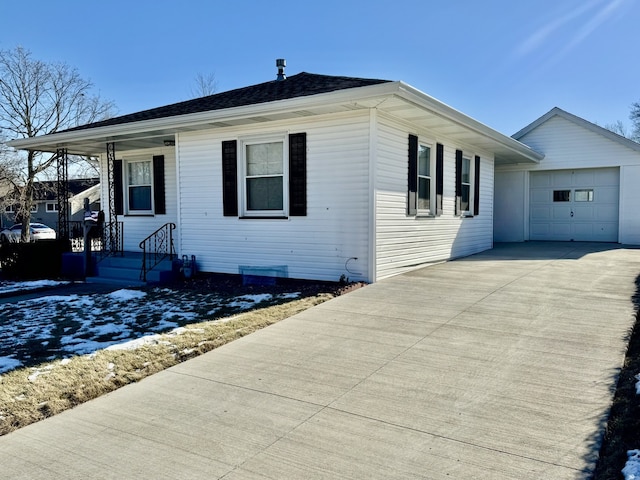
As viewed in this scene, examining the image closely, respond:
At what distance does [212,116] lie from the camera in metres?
8.56

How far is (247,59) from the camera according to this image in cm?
2311

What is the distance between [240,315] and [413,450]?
154 inches

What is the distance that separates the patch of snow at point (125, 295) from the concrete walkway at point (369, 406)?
3.33 m

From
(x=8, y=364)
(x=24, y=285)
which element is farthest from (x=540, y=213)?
(x=8, y=364)

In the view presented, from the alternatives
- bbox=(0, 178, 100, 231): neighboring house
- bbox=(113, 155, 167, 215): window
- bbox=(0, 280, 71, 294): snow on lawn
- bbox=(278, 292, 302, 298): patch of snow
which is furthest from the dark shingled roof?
bbox=(0, 178, 100, 231): neighboring house

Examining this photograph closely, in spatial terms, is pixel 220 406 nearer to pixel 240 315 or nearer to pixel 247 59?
pixel 240 315

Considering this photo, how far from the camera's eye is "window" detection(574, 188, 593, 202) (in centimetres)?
1591

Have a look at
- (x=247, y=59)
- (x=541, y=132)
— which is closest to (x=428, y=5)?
(x=541, y=132)

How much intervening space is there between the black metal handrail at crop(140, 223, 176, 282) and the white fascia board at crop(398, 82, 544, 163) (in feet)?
19.4

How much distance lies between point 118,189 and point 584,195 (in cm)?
1491

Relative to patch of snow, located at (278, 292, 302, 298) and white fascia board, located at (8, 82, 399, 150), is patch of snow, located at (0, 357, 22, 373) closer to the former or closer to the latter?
patch of snow, located at (278, 292, 302, 298)

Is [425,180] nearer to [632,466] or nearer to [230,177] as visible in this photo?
[230,177]

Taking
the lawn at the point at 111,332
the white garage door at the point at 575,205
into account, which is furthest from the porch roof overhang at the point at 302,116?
the white garage door at the point at 575,205

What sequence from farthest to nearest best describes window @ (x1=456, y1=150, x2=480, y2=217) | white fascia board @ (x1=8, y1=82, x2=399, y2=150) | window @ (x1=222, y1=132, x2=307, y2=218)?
window @ (x1=456, y1=150, x2=480, y2=217), window @ (x1=222, y1=132, x2=307, y2=218), white fascia board @ (x1=8, y1=82, x2=399, y2=150)
